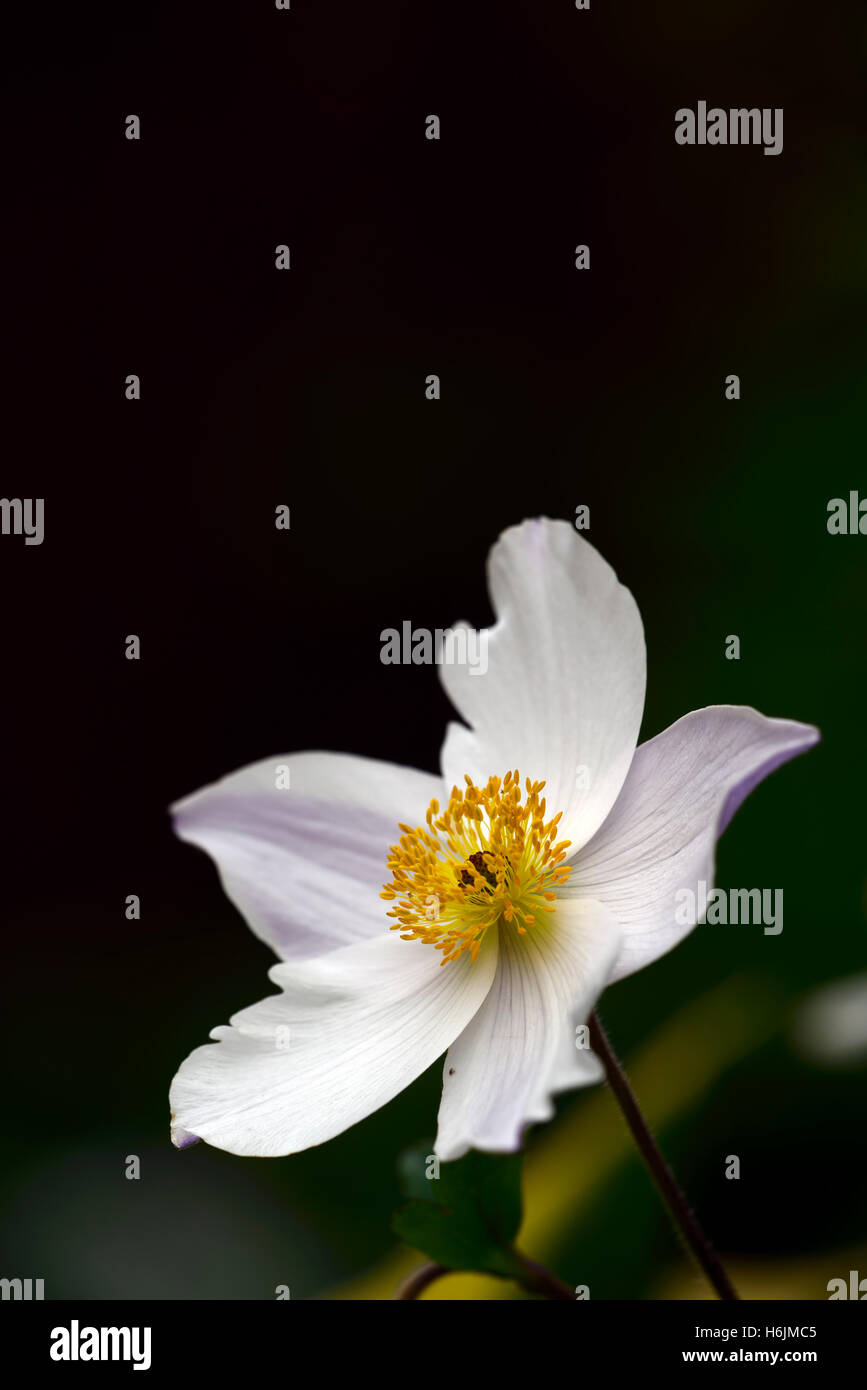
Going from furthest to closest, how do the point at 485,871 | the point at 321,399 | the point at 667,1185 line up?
the point at 321,399
the point at 485,871
the point at 667,1185

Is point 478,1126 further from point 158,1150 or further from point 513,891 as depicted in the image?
point 158,1150

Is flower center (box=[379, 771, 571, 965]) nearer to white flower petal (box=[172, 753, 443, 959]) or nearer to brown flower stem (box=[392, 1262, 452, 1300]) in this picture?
white flower petal (box=[172, 753, 443, 959])

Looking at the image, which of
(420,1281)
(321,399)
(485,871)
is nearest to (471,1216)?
(420,1281)

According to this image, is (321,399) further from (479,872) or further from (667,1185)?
(667,1185)

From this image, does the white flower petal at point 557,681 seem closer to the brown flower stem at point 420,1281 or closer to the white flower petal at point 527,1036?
the white flower petal at point 527,1036

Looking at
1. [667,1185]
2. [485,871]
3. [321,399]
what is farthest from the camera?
[321,399]
